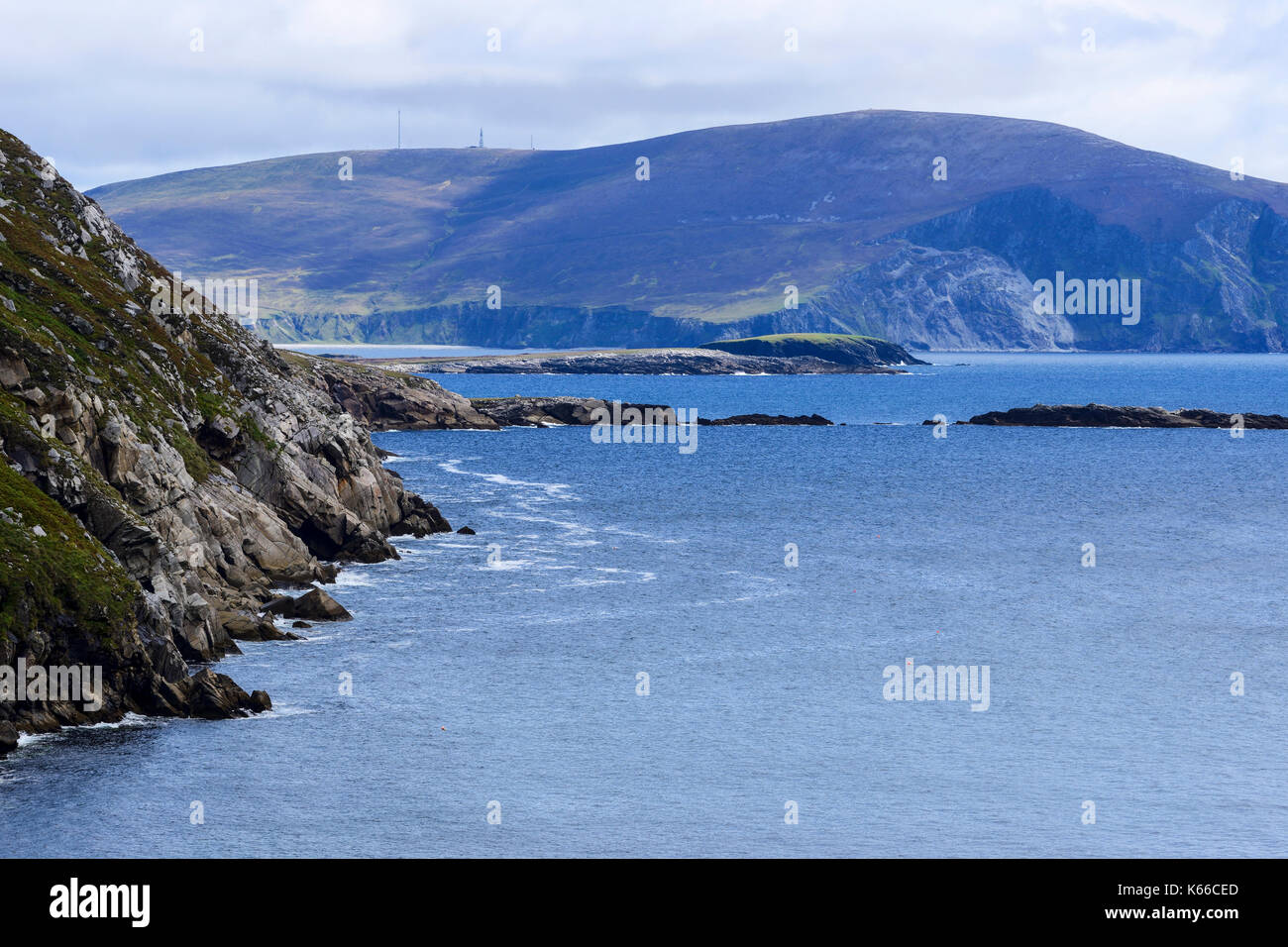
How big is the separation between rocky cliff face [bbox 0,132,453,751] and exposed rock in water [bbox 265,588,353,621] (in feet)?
3.49

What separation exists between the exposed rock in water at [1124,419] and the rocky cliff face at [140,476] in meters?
128

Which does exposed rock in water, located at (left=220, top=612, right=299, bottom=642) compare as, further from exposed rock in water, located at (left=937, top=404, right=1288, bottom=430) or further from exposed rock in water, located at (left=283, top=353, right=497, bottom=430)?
exposed rock in water, located at (left=937, top=404, right=1288, bottom=430)

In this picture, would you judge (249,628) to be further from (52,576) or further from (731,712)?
(731,712)

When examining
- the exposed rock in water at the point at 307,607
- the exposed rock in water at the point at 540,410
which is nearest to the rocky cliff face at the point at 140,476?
the exposed rock in water at the point at 307,607

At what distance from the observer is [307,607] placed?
58.3m

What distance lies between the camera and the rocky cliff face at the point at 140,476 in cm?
4369

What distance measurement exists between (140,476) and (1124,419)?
162 metres

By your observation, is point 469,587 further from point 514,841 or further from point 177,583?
point 514,841

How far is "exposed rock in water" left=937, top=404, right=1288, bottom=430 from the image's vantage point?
188 meters

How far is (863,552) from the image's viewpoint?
84.8m

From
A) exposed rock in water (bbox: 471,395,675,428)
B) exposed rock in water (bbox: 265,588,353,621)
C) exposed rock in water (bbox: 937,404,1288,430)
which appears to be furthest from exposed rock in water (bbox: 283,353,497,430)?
exposed rock in water (bbox: 265,588,353,621)

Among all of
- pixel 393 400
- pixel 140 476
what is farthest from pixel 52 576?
pixel 393 400
